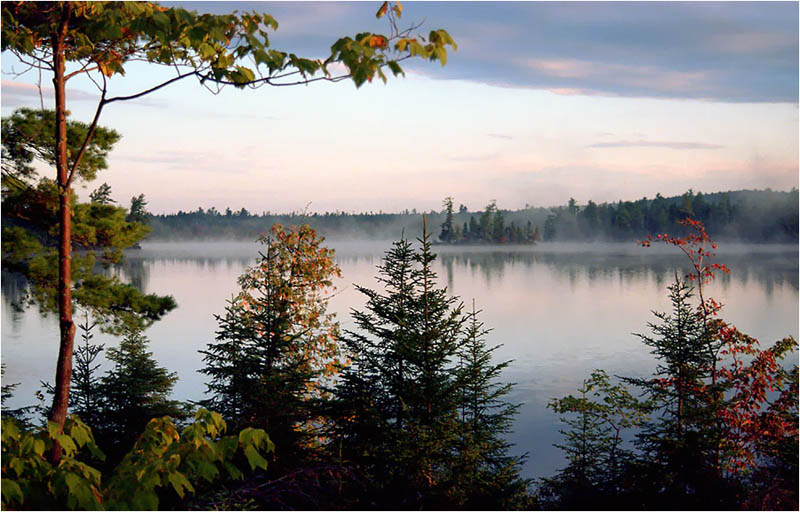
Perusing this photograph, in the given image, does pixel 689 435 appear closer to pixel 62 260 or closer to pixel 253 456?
pixel 253 456

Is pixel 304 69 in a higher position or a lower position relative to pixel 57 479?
higher

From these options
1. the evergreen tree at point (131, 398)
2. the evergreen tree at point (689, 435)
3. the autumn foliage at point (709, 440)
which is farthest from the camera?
the evergreen tree at point (131, 398)

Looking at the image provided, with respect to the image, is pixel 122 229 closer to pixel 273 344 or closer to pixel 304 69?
pixel 273 344

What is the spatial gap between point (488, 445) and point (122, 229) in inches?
277

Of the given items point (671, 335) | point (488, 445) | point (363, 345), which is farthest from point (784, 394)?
point (363, 345)

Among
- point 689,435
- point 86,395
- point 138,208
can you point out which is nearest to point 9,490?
point 689,435

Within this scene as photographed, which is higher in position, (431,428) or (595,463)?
(431,428)

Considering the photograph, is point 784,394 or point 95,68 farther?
point 784,394

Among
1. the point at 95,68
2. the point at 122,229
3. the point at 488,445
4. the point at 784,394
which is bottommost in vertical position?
the point at 488,445

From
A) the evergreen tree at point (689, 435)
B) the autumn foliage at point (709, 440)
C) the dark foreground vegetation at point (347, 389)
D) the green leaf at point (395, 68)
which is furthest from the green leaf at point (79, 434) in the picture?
the evergreen tree at point (689, 435)

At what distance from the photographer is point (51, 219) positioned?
11.2 m

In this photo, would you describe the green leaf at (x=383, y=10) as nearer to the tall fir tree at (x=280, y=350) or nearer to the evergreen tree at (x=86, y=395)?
the tall fir tree at (x=280, y=350)

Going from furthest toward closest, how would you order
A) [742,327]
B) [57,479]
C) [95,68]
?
[742,327], [95,68], [57,479]

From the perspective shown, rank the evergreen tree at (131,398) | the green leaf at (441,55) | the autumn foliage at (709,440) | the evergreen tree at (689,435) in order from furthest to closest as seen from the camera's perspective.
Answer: the evergreen tree at (131,398), the evergreen tree at (689,435), the autumn foliage at (709,440), the green leaf at (441,55)
